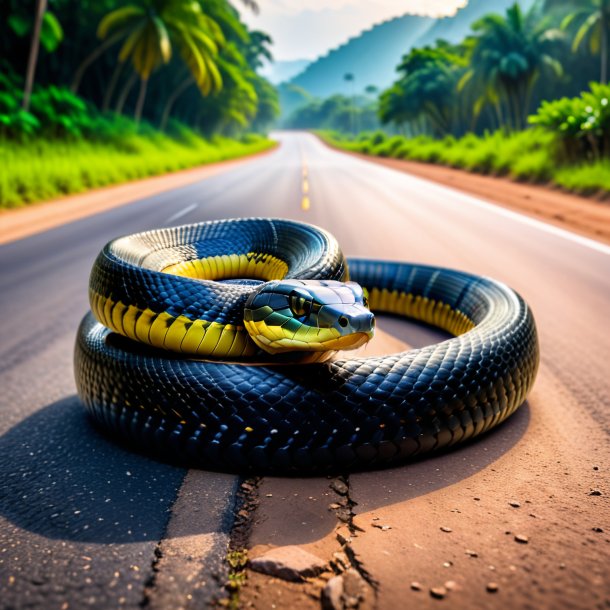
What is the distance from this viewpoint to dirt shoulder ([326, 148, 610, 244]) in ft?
34.8

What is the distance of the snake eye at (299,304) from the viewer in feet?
8.45

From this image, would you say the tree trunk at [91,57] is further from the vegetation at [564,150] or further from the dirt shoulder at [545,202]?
the vegetation at [564,150]

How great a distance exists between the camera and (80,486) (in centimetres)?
244

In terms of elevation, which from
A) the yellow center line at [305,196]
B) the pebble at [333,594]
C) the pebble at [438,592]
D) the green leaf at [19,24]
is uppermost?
the green leaf at [19,24]

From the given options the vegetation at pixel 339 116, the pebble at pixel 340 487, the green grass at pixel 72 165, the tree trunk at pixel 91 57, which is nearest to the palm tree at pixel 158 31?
the tree trunk at pixel 91 57

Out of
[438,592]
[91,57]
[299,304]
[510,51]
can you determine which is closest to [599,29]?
[510,51]

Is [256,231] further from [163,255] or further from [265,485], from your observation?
[265,485]

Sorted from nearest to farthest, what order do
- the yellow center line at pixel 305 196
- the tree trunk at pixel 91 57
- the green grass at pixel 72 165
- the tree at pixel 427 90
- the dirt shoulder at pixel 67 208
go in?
the dirt shoulder at pixel 67 208, the yellow center line at pixel 305 196, the green grass at pixel 72 165, the tree trunk at pixel 91 57, the tree at pixel 427 90

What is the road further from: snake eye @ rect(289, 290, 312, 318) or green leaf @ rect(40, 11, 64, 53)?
green leaf @ rect(40, 11, 64, 53)

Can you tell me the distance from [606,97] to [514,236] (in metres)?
10.0

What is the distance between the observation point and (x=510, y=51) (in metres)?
41.9

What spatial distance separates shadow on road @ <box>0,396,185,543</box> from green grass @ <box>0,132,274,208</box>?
514 inches

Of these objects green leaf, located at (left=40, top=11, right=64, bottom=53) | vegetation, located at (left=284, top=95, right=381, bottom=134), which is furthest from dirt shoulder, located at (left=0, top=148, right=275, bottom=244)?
vegetation, located at (left=284, top=95, right=381, bottom=134)

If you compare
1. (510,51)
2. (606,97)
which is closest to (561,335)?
(606,97)
